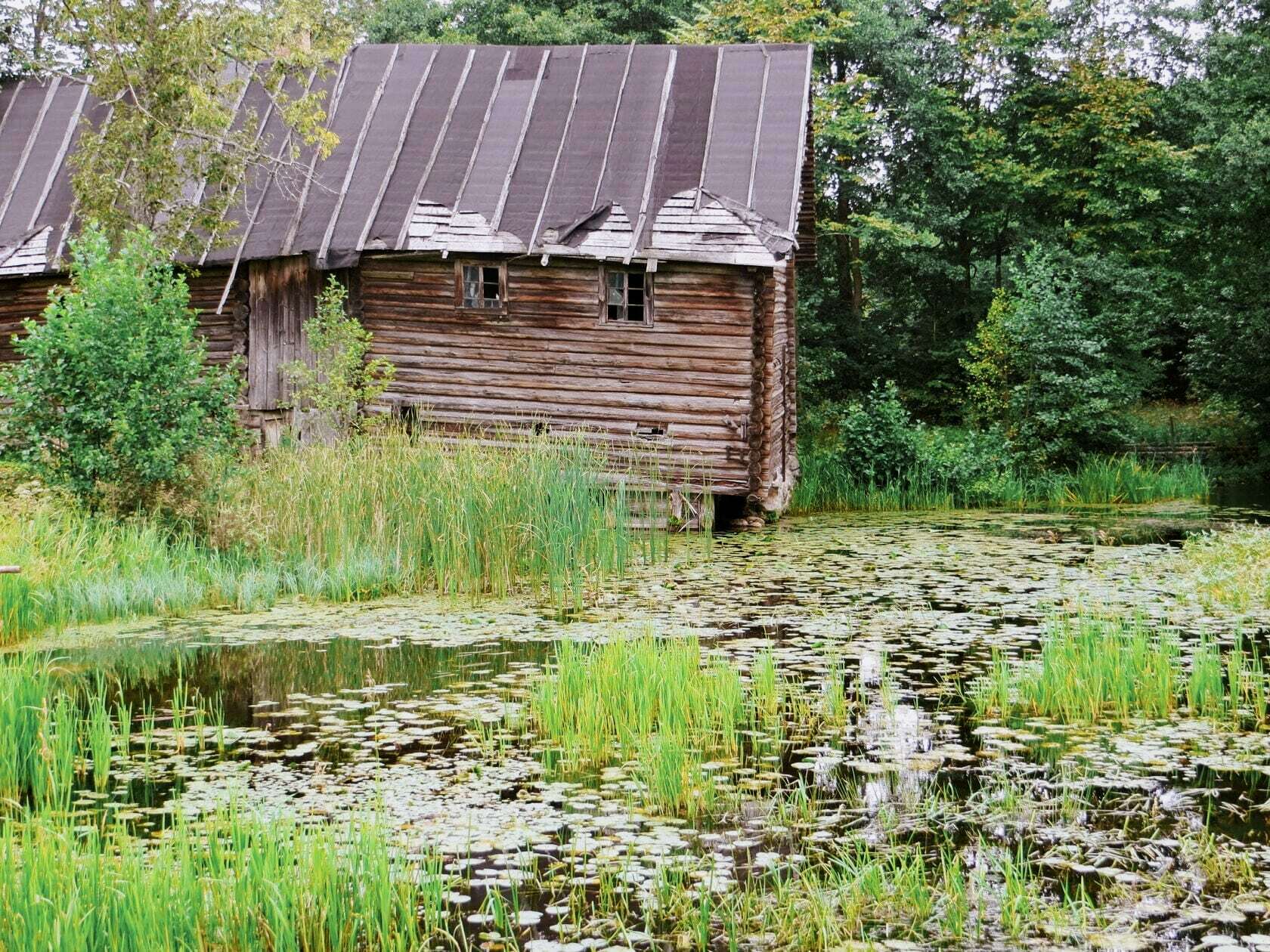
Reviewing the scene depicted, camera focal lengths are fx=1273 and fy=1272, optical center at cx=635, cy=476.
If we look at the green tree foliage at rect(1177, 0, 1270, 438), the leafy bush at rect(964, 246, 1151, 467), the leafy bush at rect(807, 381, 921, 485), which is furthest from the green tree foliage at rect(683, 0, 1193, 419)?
the leafy bush at rect(807, 381, 921, 485)

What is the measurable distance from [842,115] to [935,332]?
6.45m

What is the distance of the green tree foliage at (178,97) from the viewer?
16.2 metres

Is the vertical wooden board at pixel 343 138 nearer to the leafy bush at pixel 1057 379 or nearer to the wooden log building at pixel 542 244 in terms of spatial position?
the wooden log building at pixel 542 244

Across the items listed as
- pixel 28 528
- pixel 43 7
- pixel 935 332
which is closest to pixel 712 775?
pixel 28 528

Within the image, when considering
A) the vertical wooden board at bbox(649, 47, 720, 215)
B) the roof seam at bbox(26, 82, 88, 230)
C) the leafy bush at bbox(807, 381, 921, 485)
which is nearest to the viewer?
the vertical wooden board at bbox(649, 47, 720, 215)

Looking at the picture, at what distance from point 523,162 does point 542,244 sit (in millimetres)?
1726

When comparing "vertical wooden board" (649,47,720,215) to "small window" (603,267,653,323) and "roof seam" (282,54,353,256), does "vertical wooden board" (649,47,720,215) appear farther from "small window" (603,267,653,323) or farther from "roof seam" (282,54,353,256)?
"roof seam" (282,54,353,256)

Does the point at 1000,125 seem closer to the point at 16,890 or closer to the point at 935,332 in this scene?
the point at 935,332

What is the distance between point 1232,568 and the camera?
1092 centimetres

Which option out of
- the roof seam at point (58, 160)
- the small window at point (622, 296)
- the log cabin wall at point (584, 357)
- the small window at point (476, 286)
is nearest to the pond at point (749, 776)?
the log cabin wall at point (584, 357)

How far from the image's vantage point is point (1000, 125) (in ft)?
88.7

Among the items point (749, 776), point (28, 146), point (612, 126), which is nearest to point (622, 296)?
point (612, 126)

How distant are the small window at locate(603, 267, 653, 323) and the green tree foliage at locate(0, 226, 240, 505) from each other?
598 cm

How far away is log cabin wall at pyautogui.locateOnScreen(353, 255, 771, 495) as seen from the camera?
52.5ft
